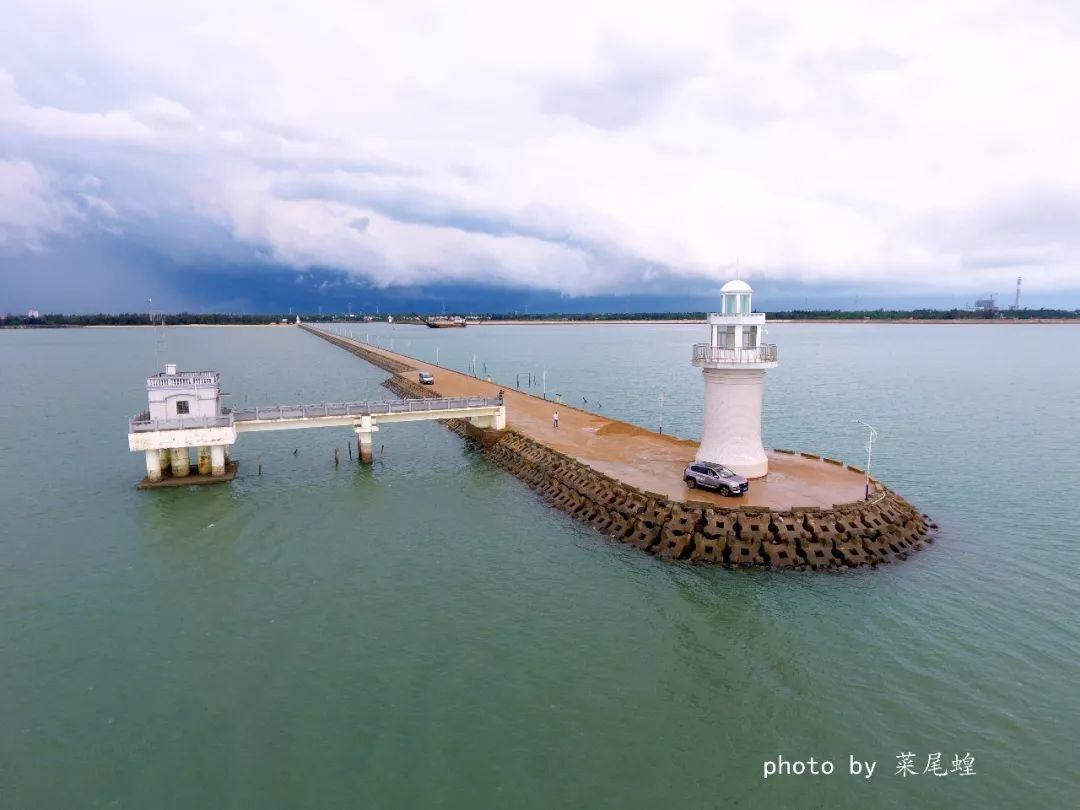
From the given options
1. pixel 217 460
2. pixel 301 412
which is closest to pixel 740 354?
pixel 301 412

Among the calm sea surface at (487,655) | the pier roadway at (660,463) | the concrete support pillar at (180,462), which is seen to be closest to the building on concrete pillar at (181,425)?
the concrete support pillar at (180,462)

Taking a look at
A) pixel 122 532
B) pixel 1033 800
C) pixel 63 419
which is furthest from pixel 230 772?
pixel 63 419

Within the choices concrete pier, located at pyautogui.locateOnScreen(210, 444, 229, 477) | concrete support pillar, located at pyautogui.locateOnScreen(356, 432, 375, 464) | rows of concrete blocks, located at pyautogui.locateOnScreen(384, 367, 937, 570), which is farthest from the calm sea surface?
concrete support pillar, located at pyautogui.locateOnScreen(356, 432, 375, 464)

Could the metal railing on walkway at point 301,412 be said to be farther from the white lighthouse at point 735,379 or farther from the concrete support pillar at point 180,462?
the white lighthouse at point 735,379

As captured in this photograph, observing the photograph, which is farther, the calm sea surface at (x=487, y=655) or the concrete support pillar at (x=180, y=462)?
the concrete support pillar at (x=180, y=462)

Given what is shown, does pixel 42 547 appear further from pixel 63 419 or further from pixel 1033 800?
pixel 63 419

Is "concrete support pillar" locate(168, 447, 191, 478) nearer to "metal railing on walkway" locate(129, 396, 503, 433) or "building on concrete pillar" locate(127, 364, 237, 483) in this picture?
"building on concrete pillar" locate(127, 364, 237, 483)
